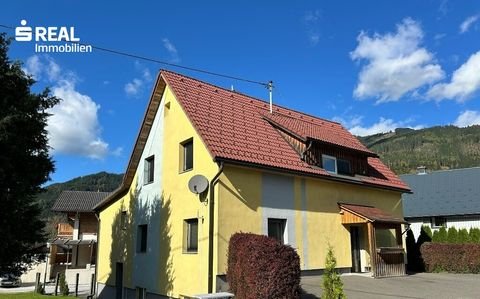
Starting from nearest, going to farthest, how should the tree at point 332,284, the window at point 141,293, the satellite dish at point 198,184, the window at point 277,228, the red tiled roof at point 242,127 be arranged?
the tree at point 332,284, the satellite dish at point 198,184, the red tiled roof at point 242,127, the window at point 277,228, the window at point 141,293

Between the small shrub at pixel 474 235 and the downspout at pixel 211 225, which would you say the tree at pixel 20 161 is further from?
the small shrub at pixel 474 235

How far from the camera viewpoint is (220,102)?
1784 centimetres

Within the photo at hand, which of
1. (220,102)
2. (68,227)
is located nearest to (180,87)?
(220,102)

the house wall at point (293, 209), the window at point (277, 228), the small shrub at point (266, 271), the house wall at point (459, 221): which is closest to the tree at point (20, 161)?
the house wall at point (293, 209)

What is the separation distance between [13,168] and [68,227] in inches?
1468

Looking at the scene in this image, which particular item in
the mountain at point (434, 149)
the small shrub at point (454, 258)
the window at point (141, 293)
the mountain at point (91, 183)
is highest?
the mountain at point (434, 149)

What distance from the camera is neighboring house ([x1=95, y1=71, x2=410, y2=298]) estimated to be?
1416 centimetres

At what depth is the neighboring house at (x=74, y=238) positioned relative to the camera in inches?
1693

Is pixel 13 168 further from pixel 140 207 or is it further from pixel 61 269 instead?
pixel 61 269

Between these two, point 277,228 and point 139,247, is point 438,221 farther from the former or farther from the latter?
point 139,247

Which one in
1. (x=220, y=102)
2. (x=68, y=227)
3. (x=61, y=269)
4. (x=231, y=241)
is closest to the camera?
(x=231, y=241)

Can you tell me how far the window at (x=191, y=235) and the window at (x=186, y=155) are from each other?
209cm

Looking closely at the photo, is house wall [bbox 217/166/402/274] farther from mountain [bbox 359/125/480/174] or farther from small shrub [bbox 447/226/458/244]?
mountain [bbox 359/125/480/174]

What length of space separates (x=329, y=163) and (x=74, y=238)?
121 feet
